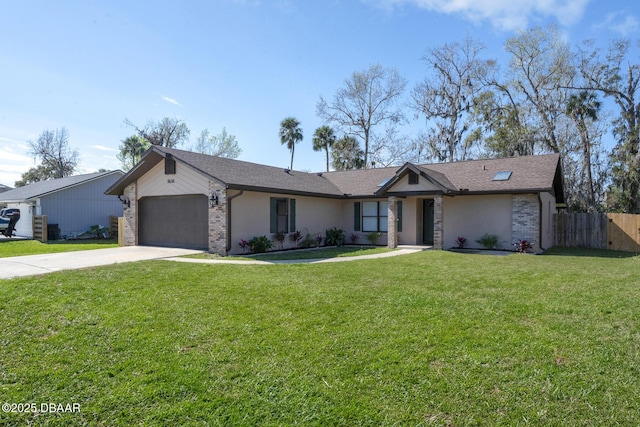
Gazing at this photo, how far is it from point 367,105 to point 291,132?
7435 millimetres

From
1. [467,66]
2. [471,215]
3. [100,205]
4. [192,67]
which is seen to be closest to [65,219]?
[100,205]

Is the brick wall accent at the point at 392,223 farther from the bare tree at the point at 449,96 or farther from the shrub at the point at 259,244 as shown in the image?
the bare tree at the point at 449,96

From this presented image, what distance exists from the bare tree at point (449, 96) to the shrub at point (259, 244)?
68.1 feet

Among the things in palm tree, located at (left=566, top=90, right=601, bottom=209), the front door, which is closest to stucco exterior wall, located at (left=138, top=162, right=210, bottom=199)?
the front door

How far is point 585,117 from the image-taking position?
25.2 m

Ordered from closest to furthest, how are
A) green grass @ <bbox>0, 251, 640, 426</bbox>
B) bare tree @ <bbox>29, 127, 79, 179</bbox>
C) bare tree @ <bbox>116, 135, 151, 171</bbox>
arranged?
green grass @ <bbox>0, 251, 640, 426</bbox>
bare tree @ <bbox>116, 135, 151, 171</bbox>
bare tree @ <bbox>29, 127, 79, 179</bbox>

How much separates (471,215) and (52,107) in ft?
59.7

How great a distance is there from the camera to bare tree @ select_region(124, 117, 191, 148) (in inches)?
1549

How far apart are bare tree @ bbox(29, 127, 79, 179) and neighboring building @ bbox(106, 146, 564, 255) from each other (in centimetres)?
3408

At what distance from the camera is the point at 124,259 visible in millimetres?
11391

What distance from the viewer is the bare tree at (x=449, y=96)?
97.4 feet

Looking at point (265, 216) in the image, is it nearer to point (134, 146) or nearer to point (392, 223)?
point (392, 223)

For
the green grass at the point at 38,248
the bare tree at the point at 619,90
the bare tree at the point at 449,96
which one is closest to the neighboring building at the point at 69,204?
the green grass at the point at 38,248

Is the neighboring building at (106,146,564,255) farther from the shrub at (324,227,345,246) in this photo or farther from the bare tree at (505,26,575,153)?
the bare tree at (505,26,575,153)
